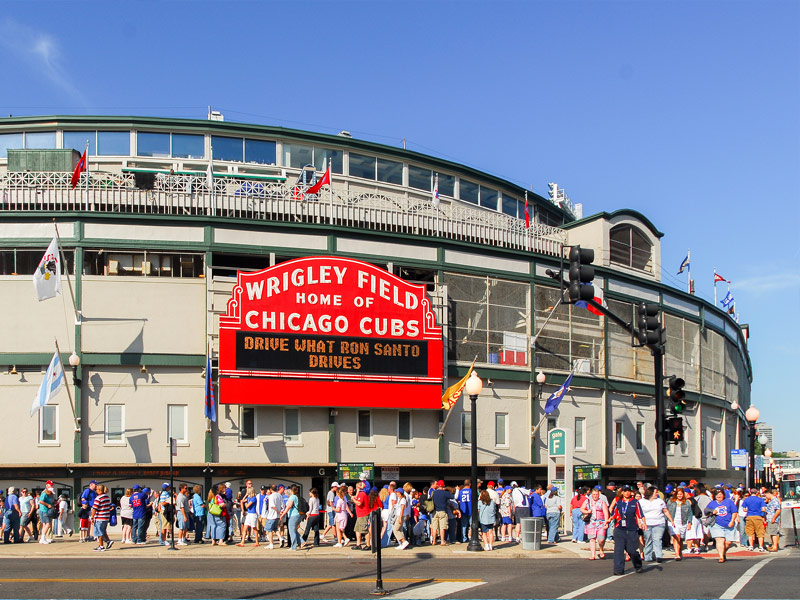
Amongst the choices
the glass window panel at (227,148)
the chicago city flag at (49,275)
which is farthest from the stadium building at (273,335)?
the glass window panel at (227,148)

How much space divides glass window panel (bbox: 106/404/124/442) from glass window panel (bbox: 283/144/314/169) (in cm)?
1657

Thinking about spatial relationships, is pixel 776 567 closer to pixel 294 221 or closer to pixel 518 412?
pixel 518 412

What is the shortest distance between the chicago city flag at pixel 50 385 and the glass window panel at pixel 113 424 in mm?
2413

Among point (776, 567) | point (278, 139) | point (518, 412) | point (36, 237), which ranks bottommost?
point (776, 567)

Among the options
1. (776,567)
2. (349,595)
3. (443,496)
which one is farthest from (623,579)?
(443,496)

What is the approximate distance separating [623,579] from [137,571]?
9902 mm

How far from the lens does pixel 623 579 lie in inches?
719

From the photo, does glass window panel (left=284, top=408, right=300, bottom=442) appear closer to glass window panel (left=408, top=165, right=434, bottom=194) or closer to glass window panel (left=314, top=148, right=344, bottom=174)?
glass window panel (left=314, top=148, right=344, bottom=174)

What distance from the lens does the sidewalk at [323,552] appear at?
2309 cm

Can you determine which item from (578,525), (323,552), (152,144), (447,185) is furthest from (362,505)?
(447,185)

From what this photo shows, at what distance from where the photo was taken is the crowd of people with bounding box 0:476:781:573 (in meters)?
23.0

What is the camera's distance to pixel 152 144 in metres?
43.9

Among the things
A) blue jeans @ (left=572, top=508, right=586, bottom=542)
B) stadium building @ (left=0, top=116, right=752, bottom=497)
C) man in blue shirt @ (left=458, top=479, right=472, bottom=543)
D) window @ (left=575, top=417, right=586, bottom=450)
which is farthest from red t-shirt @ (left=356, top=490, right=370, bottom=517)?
window @ (left=575, top=417, right=586, bottom=450)

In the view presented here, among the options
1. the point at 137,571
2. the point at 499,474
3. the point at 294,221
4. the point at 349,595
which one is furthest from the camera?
the point at 499,474
